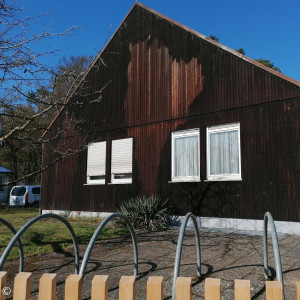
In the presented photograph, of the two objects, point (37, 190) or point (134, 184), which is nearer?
point (134, 184)

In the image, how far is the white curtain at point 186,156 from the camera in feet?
37.5

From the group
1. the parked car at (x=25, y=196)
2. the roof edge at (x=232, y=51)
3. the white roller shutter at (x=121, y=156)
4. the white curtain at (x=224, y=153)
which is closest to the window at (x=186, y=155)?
the white curtain at (x=224, y=153)

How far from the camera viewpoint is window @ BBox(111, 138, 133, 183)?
1338cm

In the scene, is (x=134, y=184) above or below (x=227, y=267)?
above

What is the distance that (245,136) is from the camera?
33.7 feet

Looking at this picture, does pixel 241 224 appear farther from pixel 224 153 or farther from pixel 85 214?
pixel 85 214

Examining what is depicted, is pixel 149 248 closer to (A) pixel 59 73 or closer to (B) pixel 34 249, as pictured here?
(B) pixel 34 249

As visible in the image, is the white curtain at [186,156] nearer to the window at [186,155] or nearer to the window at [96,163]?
the window at [186,155]

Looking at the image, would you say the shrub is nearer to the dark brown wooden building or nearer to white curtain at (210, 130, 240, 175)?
the dark brown wooden building

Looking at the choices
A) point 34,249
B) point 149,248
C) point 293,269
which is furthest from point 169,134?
point 293,269

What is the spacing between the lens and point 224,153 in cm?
1074

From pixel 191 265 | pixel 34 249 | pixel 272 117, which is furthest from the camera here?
pixel 272 117

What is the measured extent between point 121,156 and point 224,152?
462 cm

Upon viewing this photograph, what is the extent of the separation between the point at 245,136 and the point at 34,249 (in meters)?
6.79
